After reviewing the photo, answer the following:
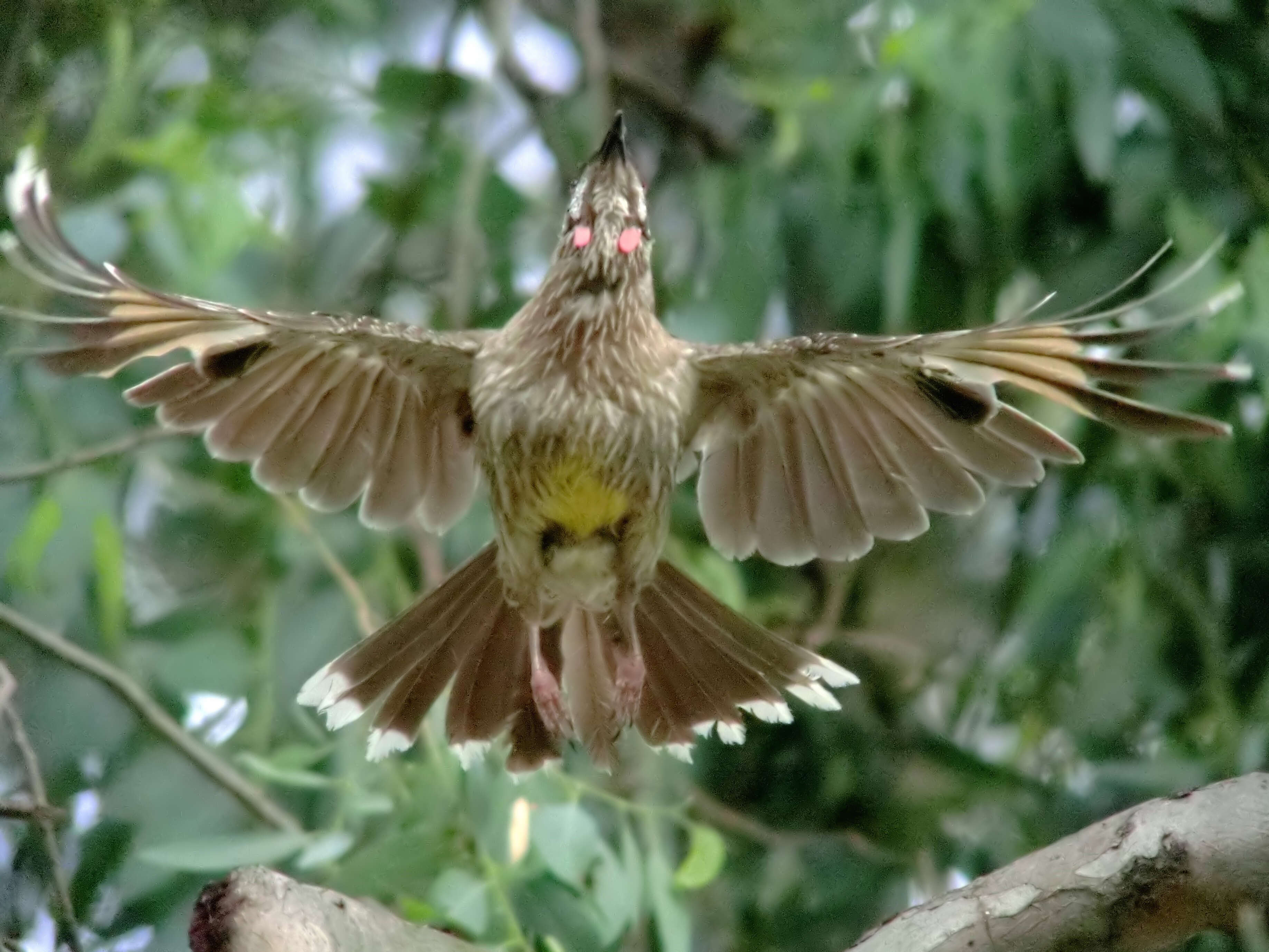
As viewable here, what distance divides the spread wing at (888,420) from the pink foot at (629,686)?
0.98 feet

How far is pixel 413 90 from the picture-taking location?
4309 millimetres

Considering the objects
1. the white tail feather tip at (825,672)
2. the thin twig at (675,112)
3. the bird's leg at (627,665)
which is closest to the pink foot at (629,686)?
the bird's leg at (627,665)

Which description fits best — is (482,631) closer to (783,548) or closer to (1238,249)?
(783,548)

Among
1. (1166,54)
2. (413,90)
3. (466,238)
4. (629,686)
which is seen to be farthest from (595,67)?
(629,686)

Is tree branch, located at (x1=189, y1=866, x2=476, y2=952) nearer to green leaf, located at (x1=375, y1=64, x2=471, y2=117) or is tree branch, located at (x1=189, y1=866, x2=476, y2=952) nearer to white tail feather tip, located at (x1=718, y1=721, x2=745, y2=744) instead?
white tail feather tip, located at (x1=718, y1=721, x2=745, y2=744)

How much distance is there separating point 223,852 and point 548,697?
0.72 m

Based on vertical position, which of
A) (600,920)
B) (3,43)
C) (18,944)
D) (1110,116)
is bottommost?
(600,920)

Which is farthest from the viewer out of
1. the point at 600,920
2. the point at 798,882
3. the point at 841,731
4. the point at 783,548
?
the point at 841,731

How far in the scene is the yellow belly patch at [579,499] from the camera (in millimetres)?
3227

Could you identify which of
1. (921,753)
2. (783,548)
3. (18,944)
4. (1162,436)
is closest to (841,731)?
(921,753)

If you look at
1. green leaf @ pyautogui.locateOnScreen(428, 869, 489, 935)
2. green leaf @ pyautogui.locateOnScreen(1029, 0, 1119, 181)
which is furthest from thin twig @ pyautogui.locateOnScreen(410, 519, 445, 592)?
green leaf @ pyautogui.locateOnScreen(1029, 0, 1119, 181)

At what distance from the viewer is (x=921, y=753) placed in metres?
4.37

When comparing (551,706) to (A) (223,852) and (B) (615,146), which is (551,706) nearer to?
(A) (223,852)

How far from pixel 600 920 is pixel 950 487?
1063mm
